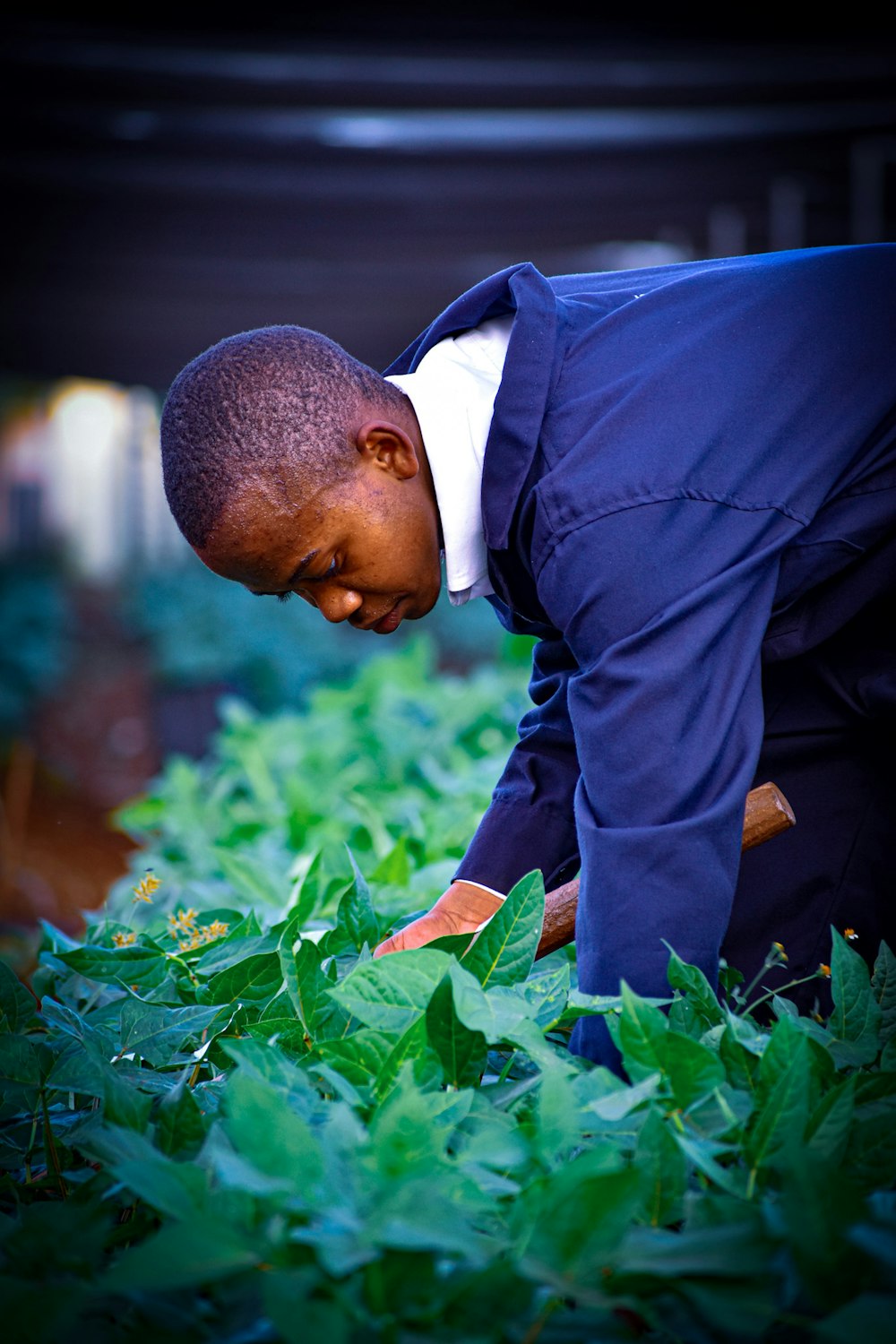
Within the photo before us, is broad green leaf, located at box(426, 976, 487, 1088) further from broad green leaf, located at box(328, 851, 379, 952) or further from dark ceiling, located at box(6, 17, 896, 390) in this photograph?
dark ceiling, located at box(6, 17, 896, 390)

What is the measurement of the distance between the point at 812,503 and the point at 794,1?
15.0ft

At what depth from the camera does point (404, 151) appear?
721cm

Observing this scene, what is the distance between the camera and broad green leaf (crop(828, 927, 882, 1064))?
129 centimetres

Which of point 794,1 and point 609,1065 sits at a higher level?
point 794,1

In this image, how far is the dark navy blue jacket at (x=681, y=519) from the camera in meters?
1.35

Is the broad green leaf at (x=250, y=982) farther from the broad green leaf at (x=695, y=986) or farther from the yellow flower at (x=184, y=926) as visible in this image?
the broad green leaf at (x=695, y=986)

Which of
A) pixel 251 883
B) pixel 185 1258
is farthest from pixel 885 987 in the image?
pixel 251 883

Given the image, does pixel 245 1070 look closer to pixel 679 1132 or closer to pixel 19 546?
pixel 679 1132

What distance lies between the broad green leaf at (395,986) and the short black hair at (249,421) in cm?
69

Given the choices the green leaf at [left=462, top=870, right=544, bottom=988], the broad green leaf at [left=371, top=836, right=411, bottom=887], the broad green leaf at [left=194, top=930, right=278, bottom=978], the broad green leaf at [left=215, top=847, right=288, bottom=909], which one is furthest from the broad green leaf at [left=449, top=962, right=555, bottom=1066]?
the broad green leaf at [left=215, top=847, right=288, bottom=909]

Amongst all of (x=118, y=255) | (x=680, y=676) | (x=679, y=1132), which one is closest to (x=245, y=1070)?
(x=679, y=1132)

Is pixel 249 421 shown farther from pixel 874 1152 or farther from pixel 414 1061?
pixel 874 1152

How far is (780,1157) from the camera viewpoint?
1.02 meters

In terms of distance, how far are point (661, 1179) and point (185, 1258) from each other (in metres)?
0.38
